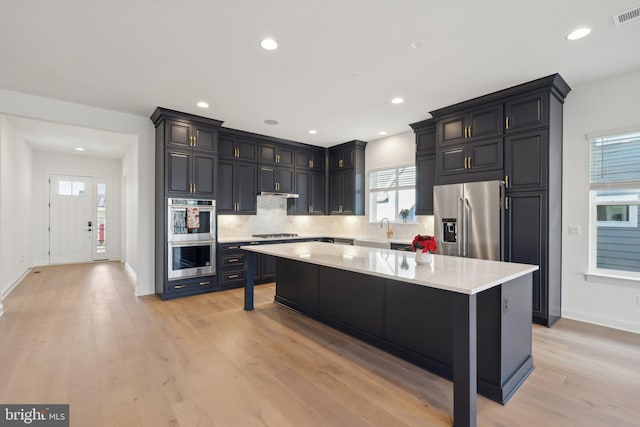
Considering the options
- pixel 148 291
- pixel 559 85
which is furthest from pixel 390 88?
pixel 148 291

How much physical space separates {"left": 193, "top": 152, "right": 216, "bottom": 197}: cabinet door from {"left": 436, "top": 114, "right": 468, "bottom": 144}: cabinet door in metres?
3.56

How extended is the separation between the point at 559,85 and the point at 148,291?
6212 millimetres

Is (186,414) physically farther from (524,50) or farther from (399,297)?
(524,50)

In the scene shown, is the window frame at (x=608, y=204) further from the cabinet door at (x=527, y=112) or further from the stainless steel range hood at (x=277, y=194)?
the stainless steel range hood at (x=277, y=194)

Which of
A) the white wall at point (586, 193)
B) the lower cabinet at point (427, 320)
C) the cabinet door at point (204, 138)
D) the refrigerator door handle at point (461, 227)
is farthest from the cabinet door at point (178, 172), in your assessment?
the white wall at point (586, 193)

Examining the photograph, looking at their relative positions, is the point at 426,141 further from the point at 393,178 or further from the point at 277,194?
the point at 277,194

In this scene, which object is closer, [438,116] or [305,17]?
[305,17]

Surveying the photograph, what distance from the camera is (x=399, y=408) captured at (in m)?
1.98

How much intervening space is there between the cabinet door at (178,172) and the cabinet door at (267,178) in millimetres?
1420

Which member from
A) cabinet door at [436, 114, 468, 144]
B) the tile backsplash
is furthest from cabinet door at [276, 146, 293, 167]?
cabinet door at [436, 114, 468, 144]

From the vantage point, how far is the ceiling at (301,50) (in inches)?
90.0

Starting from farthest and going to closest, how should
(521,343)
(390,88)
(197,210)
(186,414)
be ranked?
1. (197,210)
2. (390,88)
3. (521,343)
4. (186,414)

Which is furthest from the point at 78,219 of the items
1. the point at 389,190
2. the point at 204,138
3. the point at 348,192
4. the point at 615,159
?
the point at 615,159

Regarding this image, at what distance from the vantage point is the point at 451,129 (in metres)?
4.32
